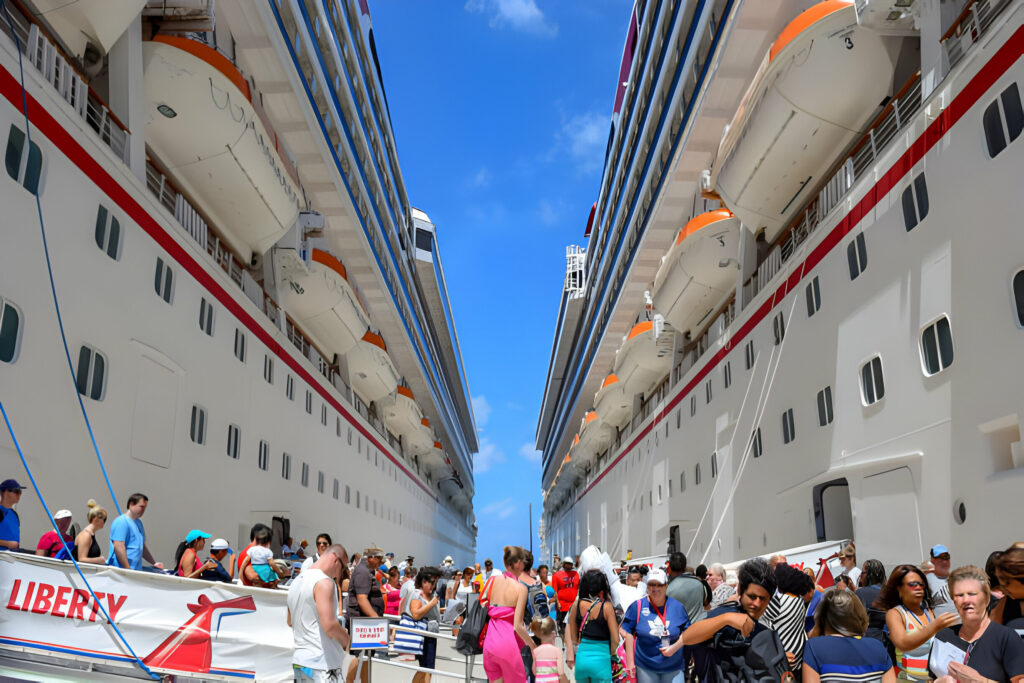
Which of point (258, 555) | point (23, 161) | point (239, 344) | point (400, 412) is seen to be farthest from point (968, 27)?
point (400, 412)

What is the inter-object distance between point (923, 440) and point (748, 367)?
7.78m

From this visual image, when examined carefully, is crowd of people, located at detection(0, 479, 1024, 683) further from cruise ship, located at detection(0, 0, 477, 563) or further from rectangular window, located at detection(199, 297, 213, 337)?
rectangular window, located at detection(199, 297, 213, 337)

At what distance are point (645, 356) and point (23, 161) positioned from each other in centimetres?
2325

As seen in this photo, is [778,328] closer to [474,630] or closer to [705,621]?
[474,630]

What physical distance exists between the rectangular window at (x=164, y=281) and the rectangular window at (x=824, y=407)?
1044 centimetres

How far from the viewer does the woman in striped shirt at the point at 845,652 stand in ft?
12.2

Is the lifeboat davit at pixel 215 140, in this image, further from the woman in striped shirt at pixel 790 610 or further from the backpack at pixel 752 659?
the backpack at pixel 752 659

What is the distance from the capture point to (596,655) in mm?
5602

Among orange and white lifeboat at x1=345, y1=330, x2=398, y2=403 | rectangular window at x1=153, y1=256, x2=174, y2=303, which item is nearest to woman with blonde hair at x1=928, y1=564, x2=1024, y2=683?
rectangular window at x1=153, y1=256, x2=174, y2=303

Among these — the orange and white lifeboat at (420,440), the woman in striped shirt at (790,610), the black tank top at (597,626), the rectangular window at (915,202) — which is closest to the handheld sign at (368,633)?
the black tank top at (597,626)

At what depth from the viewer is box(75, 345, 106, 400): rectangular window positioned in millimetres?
9367

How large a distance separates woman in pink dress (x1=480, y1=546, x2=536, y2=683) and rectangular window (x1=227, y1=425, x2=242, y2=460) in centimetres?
A: 1031

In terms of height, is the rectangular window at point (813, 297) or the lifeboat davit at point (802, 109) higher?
the lifeboat davit at point (802, 109)

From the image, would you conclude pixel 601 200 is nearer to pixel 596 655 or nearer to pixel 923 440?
pixel 923 440
